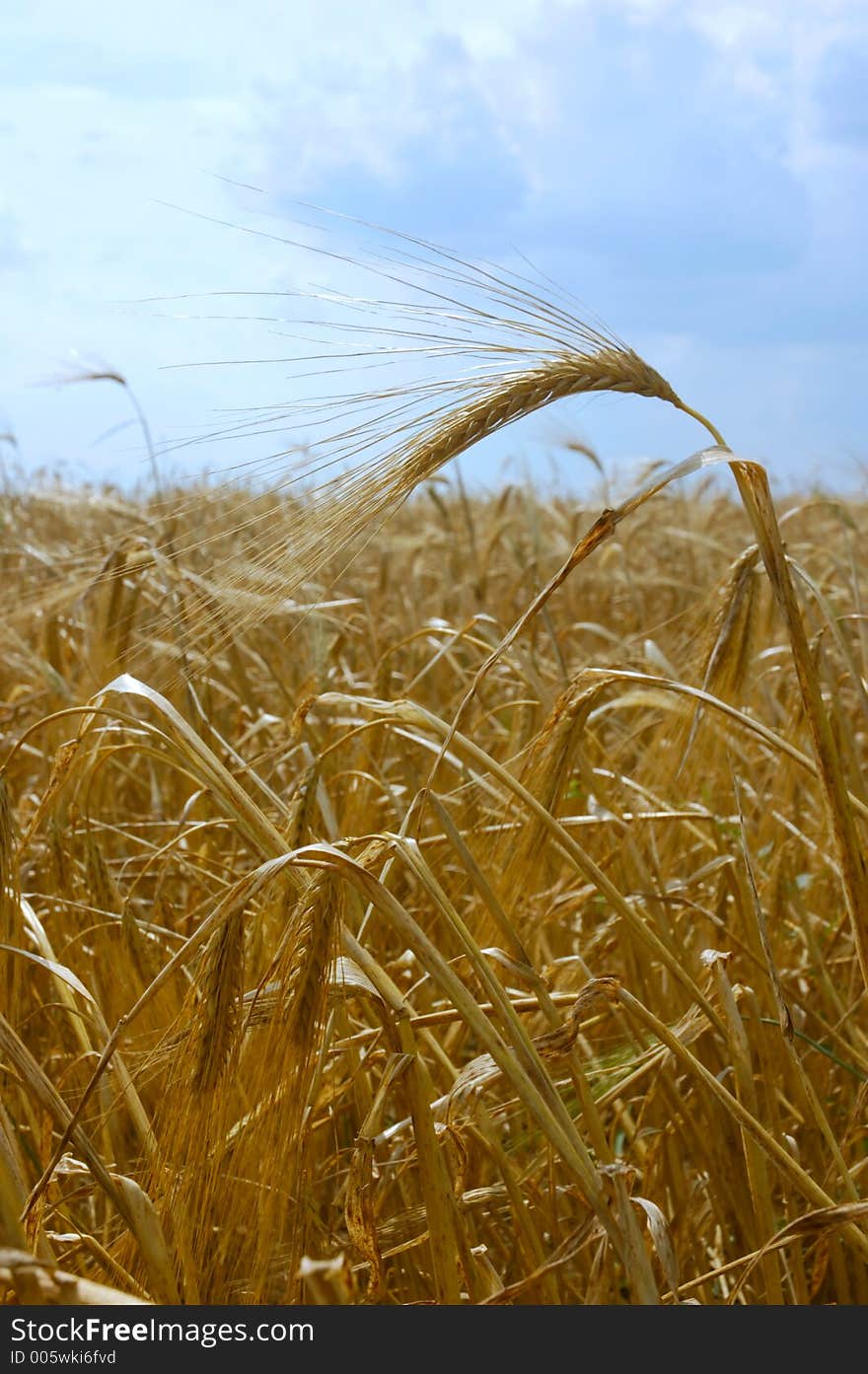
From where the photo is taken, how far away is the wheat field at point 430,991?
0.70 m

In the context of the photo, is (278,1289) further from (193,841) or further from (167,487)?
(167,487)

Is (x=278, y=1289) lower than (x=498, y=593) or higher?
lower

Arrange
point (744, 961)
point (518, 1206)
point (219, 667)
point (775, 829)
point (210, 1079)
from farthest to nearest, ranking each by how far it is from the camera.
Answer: point (219, 667) → point (775, 829) → point (744, 961) → point (518, 1206) → point (210, 1079)

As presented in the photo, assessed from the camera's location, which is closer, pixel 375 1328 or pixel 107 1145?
pixel 375 1328

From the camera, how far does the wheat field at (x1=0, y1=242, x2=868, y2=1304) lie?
2.29ft

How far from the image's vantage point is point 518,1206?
2.88 ft

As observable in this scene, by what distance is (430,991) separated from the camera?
124 centimetres

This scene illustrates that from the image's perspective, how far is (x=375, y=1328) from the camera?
69cm

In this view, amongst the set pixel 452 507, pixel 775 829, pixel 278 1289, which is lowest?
pixel 278 1289

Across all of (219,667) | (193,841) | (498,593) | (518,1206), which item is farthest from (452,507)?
(518,1206)

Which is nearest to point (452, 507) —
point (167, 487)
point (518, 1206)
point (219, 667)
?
point (167, 487)

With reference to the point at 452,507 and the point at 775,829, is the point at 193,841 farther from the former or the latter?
the point at 452,507

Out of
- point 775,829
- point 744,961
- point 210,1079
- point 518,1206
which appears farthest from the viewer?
point 775,829

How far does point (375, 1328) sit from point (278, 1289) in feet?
1.24
